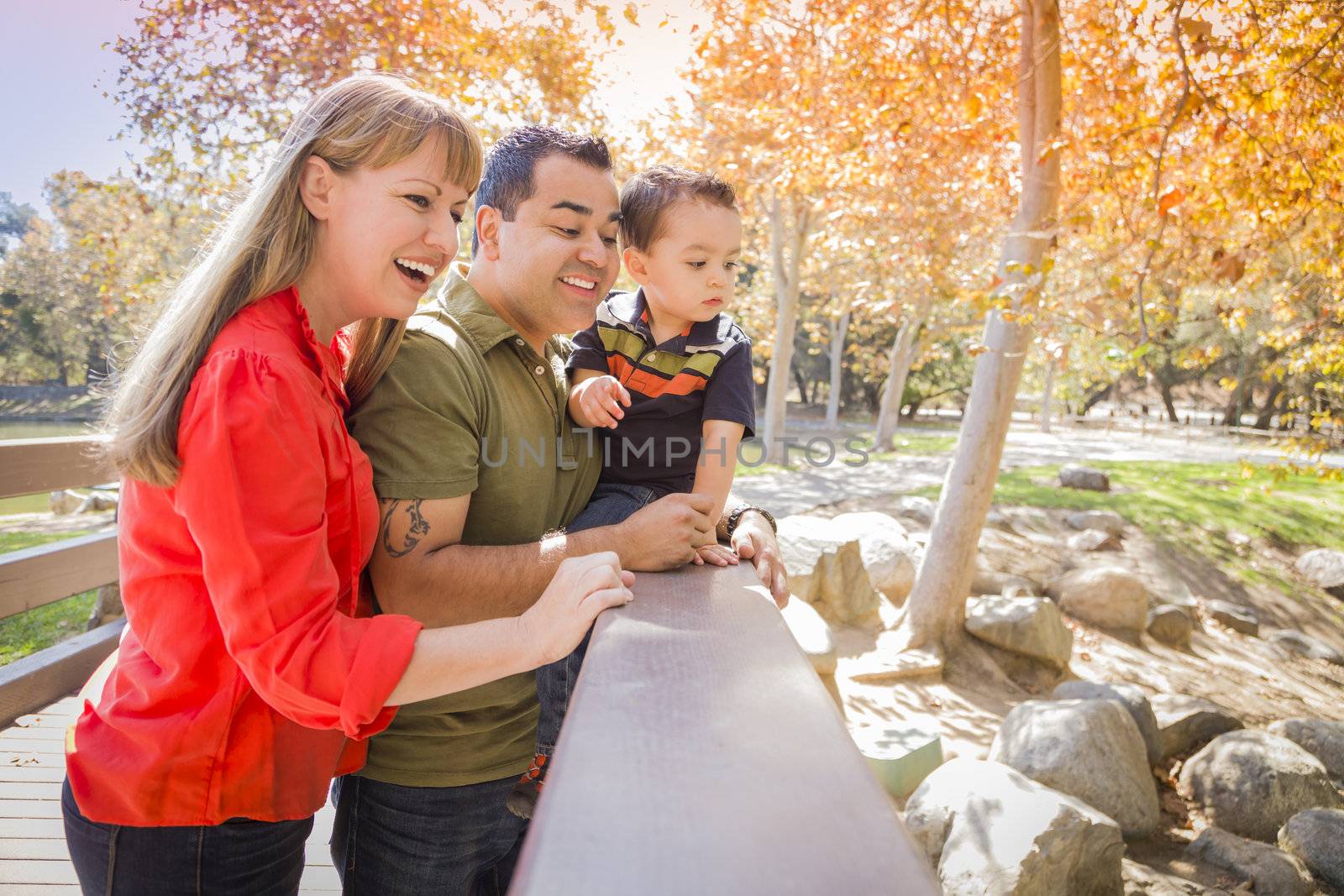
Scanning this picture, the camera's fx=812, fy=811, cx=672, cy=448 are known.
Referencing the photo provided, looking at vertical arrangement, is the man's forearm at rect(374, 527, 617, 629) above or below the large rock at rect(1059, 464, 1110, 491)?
above

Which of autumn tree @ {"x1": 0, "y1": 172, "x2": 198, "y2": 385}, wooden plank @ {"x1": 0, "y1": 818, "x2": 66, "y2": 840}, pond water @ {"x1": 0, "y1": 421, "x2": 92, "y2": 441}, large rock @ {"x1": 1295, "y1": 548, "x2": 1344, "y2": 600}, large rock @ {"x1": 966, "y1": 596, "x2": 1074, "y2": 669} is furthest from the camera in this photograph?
pond water @ {"x1": 0, "y1": 421, "x2": 92, "y2": 441}

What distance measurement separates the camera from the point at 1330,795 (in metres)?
4.96

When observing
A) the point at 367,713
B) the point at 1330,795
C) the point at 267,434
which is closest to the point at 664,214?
the point at 267,434

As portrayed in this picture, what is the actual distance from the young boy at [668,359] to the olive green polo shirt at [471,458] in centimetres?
13

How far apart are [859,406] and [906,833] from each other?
3695 centimetres

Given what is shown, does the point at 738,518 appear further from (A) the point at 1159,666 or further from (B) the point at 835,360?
(B) the point at 835,360

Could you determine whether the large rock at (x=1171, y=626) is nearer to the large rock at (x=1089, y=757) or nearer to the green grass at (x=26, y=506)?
the large rock at (x=1089, y=757)

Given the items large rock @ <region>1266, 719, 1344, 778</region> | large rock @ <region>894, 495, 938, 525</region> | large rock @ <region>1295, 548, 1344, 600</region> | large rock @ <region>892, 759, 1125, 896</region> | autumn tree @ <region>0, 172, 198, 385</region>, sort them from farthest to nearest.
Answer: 1. autumn tree @ <region>0, 172, 198, 385</region>
2. large rock @ <region>894, 495, 938, 525</region>
3. large rock @ <region>1295, 548, 1344, 600</region>
4. large rock @ <region>1266, 719, 1344, 778</region>
5. large rock @ <region>892, 759, 1125, 896</region>

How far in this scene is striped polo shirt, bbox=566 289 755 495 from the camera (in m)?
2.17

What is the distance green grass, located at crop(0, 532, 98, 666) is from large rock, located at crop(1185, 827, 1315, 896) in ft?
24.4

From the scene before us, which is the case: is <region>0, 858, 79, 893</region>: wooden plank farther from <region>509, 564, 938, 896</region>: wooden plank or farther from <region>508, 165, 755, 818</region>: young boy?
<region>509, 564, 938, 896</region>: wooden plank

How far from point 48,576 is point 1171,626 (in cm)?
959

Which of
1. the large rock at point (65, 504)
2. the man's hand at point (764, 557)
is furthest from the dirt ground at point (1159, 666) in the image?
the large rock at point (65, 504)

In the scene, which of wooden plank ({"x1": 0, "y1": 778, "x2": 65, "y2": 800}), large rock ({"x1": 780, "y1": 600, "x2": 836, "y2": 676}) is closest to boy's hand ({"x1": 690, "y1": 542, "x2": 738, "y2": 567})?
wooden plank ({"x1": 0, "y1": 778, "x2": 65, "y2": 800})
